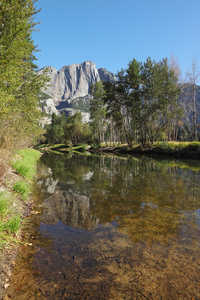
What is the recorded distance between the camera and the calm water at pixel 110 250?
3.00m

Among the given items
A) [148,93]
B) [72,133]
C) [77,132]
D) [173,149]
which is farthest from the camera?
[72,133]

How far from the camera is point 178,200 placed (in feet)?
25.9

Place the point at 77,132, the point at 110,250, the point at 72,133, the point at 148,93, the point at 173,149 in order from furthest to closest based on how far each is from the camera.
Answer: the point at 72,133, the point at 77,132, the point at 148,93, the point at 173,149, the point at 110,250

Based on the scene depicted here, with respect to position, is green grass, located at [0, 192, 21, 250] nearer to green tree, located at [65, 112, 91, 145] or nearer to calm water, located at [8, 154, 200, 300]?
calm water, located at [8, 154, 200, 300]

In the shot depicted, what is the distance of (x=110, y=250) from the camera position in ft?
13.7

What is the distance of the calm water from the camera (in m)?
3.00

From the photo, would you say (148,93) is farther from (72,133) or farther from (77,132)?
(72,133)

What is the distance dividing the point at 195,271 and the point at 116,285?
1.64 meters

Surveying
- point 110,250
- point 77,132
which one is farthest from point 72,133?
point 110,250

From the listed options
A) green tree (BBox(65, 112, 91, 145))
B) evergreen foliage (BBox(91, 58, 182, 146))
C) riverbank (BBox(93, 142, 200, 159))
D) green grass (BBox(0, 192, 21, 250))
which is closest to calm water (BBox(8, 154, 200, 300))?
green grass (BBox(0, 192, 21, 250))

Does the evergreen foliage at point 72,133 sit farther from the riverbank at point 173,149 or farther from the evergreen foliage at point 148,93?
the riverbank at point 173,149

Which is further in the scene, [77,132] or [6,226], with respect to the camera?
[77,132]

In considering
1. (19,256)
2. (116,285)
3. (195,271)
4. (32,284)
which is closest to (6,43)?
(19,256)

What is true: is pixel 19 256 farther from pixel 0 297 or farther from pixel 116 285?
pixel 116 285
